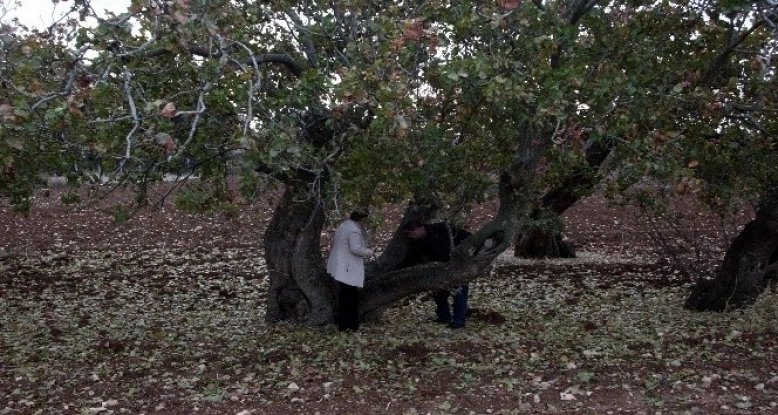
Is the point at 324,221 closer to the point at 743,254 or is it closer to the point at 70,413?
the point at 70,413

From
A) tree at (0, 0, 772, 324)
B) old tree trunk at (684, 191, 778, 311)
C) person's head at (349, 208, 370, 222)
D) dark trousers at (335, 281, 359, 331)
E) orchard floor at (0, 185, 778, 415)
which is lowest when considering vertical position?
orchard floor at (0, 185, 778, 415)

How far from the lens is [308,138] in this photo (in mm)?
7750

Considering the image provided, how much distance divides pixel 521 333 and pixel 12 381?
4861 millimetres

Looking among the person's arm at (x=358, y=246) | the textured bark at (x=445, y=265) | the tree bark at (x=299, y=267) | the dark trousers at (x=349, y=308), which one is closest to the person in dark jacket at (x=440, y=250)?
the textured bark at (x=445, y=265)

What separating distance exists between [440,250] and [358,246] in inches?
34.2

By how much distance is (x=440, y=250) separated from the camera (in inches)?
363

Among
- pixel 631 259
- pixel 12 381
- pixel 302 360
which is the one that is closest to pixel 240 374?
pixel 302 360

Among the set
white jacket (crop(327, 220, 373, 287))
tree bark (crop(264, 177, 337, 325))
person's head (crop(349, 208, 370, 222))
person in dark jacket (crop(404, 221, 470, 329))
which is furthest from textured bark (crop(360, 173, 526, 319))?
person's head (crop(349, 208, 370, 222))

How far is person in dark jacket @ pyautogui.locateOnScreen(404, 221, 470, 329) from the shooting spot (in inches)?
356

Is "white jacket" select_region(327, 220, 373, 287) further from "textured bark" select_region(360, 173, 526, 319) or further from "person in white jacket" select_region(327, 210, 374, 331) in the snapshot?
"textured bark" select_region(360, 173, 526, 319)

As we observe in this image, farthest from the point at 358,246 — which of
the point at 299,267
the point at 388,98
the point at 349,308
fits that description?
the point at 388,98

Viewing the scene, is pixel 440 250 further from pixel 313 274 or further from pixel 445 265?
pixel 313 274

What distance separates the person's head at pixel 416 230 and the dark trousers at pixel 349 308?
2.76 ft

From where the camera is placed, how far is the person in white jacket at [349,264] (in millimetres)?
9008
